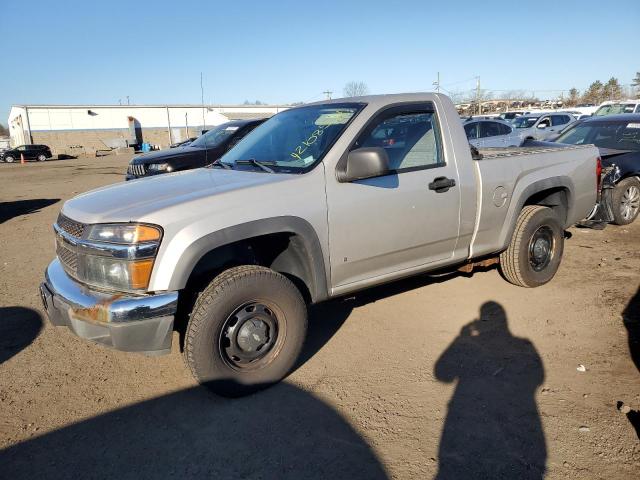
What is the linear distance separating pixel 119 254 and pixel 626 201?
7759 mm

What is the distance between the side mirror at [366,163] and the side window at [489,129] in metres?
13.7

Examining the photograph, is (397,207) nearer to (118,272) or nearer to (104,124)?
(118,272)

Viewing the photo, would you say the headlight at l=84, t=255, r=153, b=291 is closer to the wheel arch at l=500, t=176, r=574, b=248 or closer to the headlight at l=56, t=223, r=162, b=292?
the headlight at l=56, t=223, r=162, b=292

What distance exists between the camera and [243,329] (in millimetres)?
3119

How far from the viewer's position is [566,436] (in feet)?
8.80

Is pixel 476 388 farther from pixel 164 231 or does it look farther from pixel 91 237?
pixel 91 237

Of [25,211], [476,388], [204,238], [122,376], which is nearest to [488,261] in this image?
[476,388]

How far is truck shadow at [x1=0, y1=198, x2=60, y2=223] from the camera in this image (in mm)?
10399

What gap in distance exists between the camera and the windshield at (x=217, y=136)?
31.8 feet

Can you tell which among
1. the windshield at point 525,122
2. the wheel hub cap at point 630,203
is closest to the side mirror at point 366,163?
the wheel hub cap at point 630,203

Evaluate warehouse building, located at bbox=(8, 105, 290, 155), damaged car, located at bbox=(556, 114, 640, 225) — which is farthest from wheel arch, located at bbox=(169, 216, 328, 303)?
warehouse building, located at bbox=(8, 105, 290, 155)

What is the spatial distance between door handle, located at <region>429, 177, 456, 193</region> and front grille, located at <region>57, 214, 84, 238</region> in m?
2.51

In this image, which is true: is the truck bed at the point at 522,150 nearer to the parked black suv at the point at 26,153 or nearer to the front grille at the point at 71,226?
the front grille at the point at 71,226

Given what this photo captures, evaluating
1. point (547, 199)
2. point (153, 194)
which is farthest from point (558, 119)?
point (153, 194)
